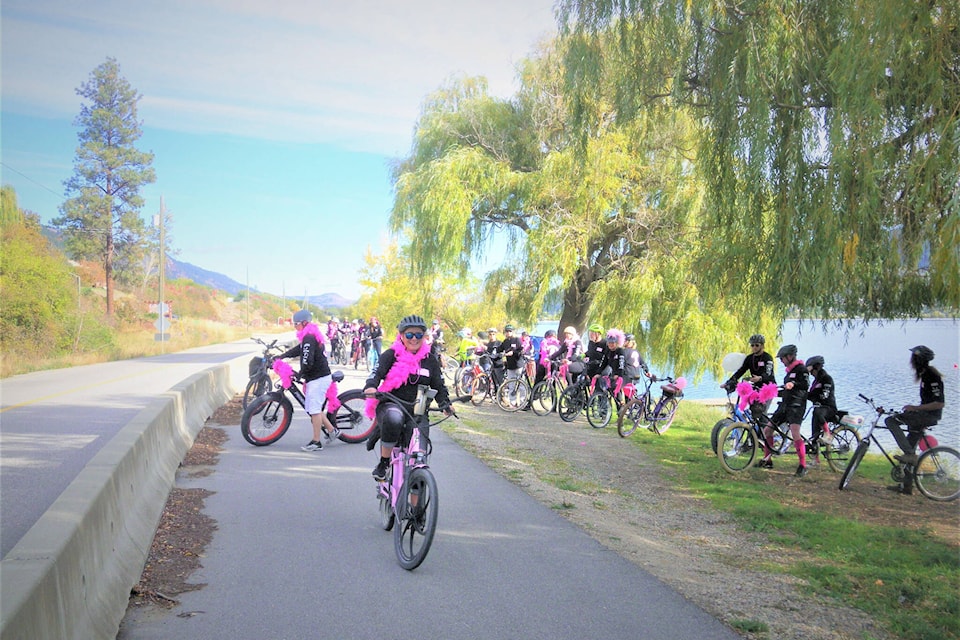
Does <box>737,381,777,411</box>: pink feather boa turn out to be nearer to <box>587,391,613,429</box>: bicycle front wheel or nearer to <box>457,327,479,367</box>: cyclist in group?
<box>587,391,613,429</box>: bicycle front wheel

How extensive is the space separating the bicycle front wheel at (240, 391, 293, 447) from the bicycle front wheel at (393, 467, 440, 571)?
558 cm

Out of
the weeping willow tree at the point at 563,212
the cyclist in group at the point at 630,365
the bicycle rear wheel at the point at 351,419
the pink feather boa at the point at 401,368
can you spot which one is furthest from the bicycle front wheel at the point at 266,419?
the weeping willow tree at the point at 563,212

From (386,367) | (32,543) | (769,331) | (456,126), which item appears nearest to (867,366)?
(769,331)

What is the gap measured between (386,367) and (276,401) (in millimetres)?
5142

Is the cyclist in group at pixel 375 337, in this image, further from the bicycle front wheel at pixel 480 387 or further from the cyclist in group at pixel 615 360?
the cyclist in group at pixel 615 360

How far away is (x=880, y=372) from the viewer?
3822cm

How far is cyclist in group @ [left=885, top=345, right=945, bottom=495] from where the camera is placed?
956 centimetres

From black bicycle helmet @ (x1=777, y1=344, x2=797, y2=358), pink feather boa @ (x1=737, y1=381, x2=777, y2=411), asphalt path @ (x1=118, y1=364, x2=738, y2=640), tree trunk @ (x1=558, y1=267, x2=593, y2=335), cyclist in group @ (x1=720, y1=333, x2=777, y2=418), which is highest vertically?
tree trunk @ (x1=558, y1=267, x2=593, y2=335)

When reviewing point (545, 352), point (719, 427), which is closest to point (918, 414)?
point (719, 427)

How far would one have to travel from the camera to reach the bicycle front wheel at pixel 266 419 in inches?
428

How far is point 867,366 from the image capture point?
42.7 m

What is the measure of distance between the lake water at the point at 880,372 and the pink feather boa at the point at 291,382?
21.2 ft

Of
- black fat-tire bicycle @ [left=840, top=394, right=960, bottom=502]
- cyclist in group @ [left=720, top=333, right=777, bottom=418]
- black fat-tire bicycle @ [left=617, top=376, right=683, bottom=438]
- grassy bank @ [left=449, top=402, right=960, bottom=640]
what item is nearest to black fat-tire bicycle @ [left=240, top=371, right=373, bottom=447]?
grassy bank @ [left=449, top=402, right=960, bottom=640]

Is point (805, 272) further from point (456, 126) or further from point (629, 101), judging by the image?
point (456, 126)
